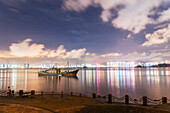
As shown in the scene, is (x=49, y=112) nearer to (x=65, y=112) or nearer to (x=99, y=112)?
(x=65, y=112)

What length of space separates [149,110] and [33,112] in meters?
9.19

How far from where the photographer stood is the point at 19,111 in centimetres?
984

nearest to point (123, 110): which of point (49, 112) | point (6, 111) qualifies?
point (49, 112)

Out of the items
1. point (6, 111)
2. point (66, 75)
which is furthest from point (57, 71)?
point (6, 111)

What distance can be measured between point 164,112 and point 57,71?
97695 mm

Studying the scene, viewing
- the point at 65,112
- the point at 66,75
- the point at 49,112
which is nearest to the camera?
the point at 49,112

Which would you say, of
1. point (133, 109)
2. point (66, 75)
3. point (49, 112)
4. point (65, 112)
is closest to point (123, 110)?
point (133, 109)

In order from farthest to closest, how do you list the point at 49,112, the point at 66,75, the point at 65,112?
the point at 66,75 < the point at 65,112 < the point at 49,112

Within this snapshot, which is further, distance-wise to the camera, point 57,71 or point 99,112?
point 57,71

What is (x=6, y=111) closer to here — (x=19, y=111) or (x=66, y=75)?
(x=19, y=111)

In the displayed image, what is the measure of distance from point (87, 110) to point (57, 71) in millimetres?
94977

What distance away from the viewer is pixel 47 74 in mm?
102750

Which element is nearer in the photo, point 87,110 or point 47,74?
point 87,110

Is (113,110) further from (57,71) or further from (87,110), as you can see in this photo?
(57,71)
